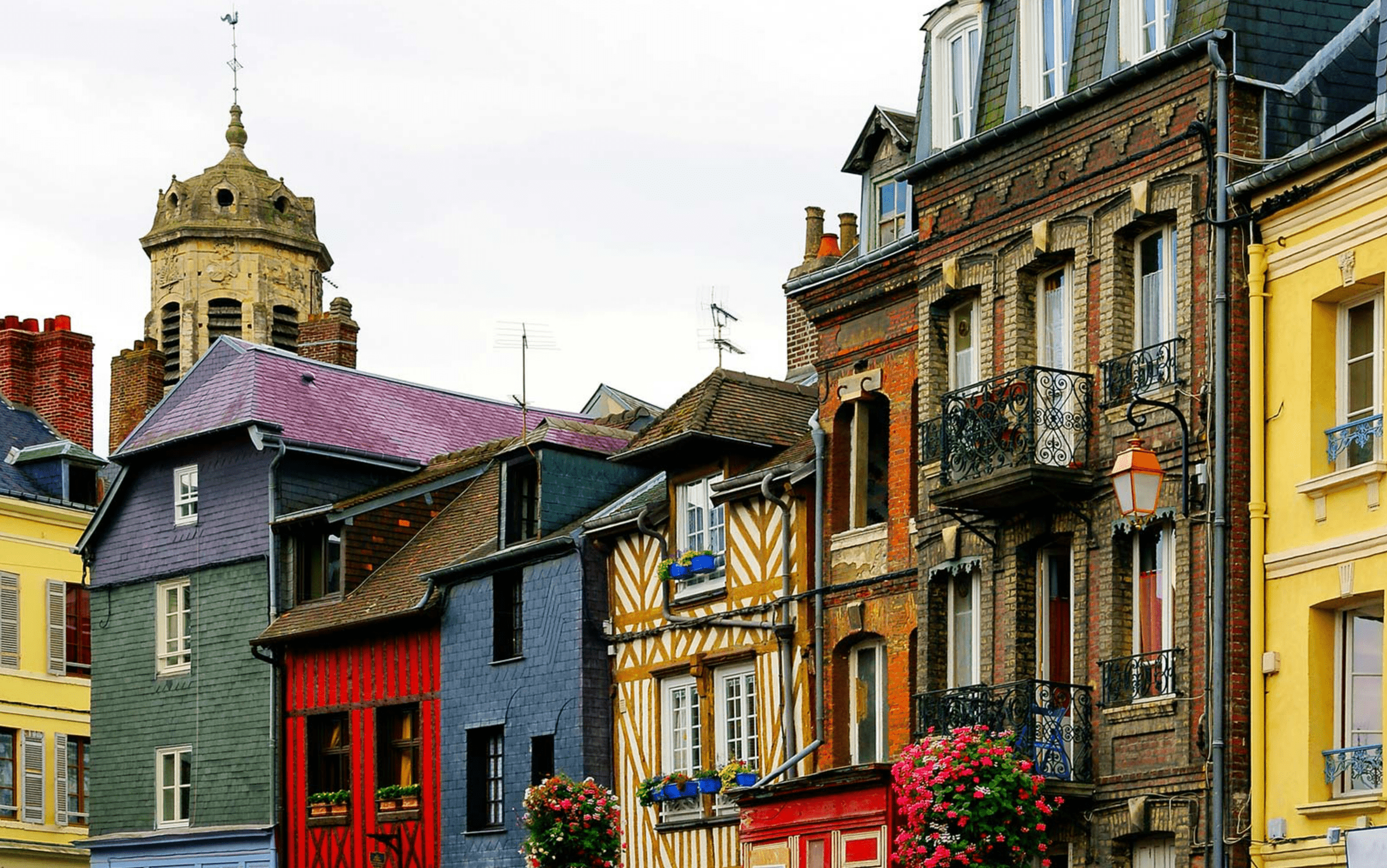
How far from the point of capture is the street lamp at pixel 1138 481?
21.5 meters

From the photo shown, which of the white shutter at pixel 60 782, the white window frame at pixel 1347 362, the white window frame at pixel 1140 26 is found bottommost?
the white shutter at pixel 60 782

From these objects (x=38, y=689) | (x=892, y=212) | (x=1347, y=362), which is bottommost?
(x=38, y=689)

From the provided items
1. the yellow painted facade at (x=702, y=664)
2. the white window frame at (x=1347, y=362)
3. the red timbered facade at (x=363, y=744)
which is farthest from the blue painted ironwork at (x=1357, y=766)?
the red timbered facade at (x=363, y=744)

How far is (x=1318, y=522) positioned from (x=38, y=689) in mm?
28538

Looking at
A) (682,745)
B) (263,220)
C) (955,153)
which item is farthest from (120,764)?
(263,220)

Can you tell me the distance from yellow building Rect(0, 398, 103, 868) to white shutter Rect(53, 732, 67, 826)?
0.05 ft

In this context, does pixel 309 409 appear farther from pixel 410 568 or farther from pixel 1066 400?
pixel 1066 400

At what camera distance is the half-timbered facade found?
92.9 ft

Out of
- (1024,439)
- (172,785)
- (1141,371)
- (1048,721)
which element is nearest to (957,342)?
(1024,439)

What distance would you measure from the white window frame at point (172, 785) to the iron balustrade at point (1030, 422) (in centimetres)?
1706

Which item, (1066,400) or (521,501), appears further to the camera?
(521,501)

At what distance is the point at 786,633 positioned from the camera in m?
28.2

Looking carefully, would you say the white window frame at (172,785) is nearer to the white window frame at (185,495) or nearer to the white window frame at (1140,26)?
the white window frame at (185,495)

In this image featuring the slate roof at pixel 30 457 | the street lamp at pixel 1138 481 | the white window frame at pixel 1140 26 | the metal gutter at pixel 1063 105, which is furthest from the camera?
the slate roof at pixel 30 457
